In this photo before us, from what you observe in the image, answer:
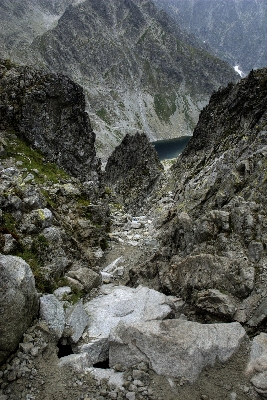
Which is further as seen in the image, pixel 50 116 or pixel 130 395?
pixel 50 116

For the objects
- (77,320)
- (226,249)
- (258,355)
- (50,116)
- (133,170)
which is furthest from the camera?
(133,170)

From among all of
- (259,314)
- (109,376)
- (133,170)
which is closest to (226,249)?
(259,314)

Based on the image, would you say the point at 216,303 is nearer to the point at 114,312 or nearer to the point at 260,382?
the point at 260,382

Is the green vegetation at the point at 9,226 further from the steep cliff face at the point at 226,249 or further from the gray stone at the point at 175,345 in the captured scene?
the steep cliff face at the point at 226,249

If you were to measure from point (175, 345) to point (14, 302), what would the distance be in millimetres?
5837

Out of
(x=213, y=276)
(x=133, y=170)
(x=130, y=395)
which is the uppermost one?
(x=213, y=276)

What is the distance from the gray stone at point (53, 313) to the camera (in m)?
11.5

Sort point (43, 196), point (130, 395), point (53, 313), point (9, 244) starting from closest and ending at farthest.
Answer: point (130, 395) → point (53, 313) → point (9, 244) → point (43, 196)

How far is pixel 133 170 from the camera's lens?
62.0 meters

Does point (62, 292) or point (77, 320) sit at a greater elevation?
point (77, 320)

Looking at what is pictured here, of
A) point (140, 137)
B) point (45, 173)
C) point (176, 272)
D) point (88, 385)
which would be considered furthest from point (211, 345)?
point (140, 137)

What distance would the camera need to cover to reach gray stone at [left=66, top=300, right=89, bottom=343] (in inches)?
464

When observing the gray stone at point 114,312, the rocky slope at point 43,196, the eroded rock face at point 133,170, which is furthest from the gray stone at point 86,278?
the eroded rock face at point 133,170

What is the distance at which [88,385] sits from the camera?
32.7 ft
